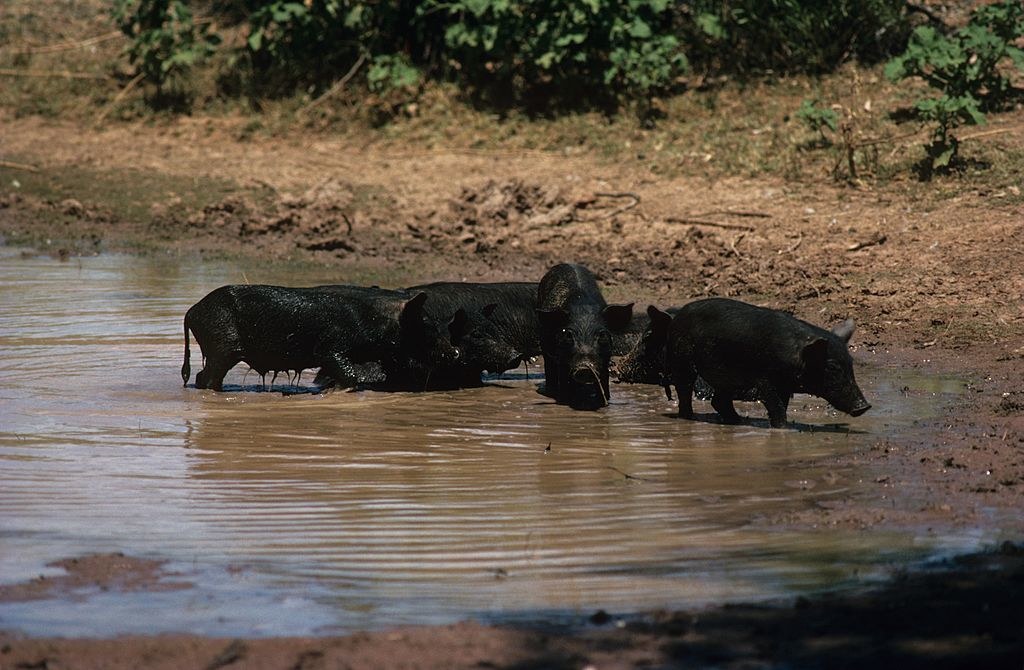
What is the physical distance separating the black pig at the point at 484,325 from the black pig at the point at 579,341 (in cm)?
37

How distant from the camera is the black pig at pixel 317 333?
382 inches

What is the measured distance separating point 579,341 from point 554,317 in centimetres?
32

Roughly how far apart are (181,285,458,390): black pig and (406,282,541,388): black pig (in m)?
0.15

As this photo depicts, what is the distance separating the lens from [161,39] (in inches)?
714

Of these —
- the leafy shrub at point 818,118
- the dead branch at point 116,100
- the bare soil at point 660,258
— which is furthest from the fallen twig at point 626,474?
the dead branch at point 116,100

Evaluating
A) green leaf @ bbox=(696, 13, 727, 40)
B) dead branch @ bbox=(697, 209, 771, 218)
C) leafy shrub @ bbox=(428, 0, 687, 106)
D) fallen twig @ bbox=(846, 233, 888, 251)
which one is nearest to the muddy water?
fallen twig @ bbox=(846, 233, 888, 251)

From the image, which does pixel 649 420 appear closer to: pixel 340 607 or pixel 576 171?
pixel 340 607

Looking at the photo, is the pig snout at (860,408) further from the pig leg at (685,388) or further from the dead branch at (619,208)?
the dead branch at (619,208)

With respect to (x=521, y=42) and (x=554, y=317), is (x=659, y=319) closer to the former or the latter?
(x=554, y=317)

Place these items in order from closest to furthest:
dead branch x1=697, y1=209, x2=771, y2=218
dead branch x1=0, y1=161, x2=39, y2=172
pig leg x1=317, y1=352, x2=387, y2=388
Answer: pig leg x1=317, y1=352, x2=387, y2=388
dead branch x1=697, y1=209, x2=771, y2=218
dead branch x1=0, y1=161, x2=39, y2=172

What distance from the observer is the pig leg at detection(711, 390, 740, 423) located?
8.61 meters

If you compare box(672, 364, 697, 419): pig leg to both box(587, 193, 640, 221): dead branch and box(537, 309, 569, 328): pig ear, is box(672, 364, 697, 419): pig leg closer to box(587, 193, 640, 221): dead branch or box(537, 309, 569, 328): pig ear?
box(537, 309, 569, 328): pig ear

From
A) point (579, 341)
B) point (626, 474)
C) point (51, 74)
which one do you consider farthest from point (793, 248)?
point (51, 74)

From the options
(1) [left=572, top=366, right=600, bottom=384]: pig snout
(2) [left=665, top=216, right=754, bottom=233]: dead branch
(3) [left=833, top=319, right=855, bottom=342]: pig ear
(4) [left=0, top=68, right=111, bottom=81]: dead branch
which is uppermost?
(4) [left=0, top=68, right=111, bottom=81]: dead branch
